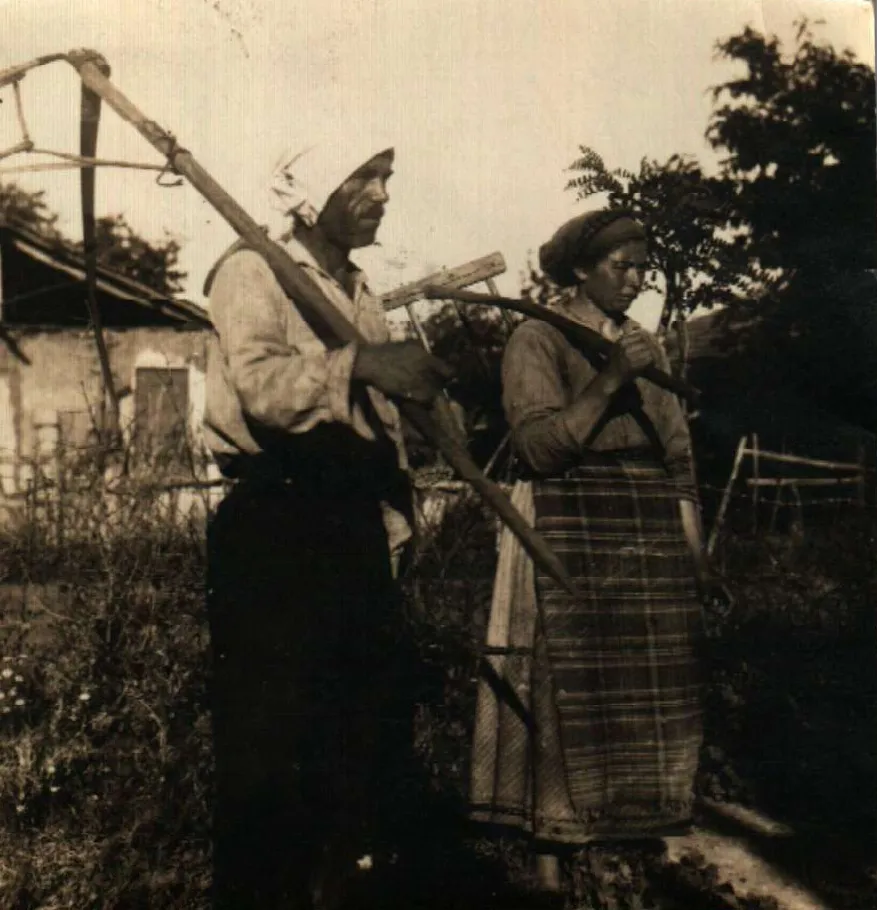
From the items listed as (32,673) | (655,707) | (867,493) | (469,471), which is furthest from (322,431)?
(867,493)

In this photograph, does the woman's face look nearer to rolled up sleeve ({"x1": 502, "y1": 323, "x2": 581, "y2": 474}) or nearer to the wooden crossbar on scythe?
rolled up sleeve ({"x1": 502, "y1": 323, "x2": 581, "y2": 474})

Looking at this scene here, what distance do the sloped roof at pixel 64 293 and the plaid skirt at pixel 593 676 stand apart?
597 centimetres

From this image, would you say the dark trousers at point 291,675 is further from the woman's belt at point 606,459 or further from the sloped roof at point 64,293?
the sloped roof at point 64,293

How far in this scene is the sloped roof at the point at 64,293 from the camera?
827 centimetres

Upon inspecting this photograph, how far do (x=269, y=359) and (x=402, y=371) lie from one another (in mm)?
323

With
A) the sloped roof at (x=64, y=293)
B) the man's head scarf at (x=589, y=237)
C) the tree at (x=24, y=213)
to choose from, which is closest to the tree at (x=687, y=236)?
the man's head scarf at (x=589, y=237)

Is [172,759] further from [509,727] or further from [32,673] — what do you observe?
[509,727]

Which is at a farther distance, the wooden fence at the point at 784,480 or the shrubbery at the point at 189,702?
the wooden fence at the point at 784,480

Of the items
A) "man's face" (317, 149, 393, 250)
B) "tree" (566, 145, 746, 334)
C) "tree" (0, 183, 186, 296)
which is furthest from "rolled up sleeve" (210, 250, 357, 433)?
"tree" (566, 145, 746, 334)

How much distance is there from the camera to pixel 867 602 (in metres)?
4.95

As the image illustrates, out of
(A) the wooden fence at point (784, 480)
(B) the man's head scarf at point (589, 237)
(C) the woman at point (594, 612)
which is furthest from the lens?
(A) the wooden fence at point (784, 480)

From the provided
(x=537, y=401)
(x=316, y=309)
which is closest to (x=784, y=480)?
(x=537, y=401)

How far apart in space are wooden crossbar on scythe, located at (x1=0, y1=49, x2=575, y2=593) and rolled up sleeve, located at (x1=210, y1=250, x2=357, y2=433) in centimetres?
5

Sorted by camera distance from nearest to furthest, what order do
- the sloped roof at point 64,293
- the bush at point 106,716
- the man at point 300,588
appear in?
A: the man at point 300,588 < the bush at point 106,716 < the sloped roof at point 64,293
